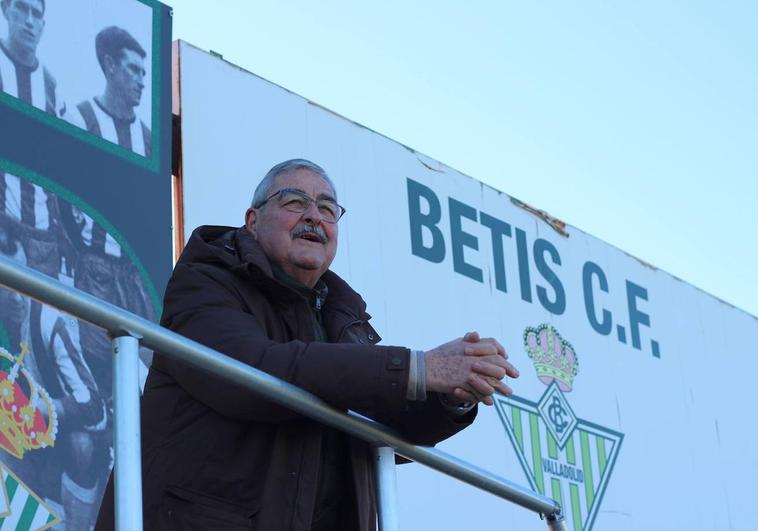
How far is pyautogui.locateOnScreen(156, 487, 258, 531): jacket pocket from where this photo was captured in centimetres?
182

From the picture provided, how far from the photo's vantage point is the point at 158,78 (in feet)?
11.0

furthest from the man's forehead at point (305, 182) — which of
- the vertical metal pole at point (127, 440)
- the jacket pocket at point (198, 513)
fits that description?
the vertical metal pole at point (127, 440)

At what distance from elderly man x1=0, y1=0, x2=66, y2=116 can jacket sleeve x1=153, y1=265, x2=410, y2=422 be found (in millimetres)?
1252

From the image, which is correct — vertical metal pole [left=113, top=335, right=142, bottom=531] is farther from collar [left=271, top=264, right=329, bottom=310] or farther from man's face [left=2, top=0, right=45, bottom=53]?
man's face [left=2, top=0, right=45, bottom=53]

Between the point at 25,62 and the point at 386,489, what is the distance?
1.54m

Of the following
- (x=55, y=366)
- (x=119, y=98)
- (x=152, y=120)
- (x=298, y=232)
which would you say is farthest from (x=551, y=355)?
(x=298, y=232)

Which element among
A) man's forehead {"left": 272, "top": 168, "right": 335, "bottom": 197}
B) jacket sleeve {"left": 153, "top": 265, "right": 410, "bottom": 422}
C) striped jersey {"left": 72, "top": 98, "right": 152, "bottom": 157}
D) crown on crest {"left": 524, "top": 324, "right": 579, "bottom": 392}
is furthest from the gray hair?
Answer: crown on crest {"left": 524, "top": 324, "right": 579, "bottom": 392}

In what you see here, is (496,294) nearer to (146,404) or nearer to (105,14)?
(105,14)

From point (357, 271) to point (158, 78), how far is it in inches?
31.4

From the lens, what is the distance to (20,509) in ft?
8.90

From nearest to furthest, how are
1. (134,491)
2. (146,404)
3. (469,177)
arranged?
1. (134,491)
2. (146,404)
3. (469,177)

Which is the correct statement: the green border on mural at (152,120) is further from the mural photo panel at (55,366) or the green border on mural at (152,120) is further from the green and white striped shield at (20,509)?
the green and white striped shield at (20,509)

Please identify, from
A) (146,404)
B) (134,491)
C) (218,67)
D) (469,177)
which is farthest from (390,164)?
(134,491)

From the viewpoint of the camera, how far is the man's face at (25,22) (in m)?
3.06
